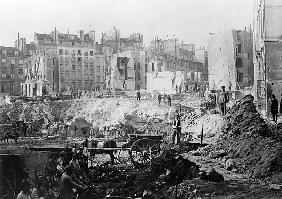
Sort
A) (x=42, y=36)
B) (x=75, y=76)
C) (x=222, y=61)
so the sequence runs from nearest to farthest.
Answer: (x=222, y=61)
(x=42, y=36)
(x=75, y=76)

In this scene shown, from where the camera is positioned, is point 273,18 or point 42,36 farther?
point 42,36

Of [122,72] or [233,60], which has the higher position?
[233,60]

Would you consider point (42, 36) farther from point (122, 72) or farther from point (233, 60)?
point (233, 60)

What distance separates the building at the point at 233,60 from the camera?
6851cm

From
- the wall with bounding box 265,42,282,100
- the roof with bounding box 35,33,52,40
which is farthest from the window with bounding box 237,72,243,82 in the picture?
the roof with bounding box 35,33,52,40

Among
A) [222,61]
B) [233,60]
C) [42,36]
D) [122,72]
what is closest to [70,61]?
[42,36]

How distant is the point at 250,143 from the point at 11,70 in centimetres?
9307

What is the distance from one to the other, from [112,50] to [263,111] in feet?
239

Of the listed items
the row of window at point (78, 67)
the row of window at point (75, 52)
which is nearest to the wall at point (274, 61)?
the row of window at point (78, 67)

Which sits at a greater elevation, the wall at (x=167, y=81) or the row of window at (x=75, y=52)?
the row of window at (x=75, y=52)

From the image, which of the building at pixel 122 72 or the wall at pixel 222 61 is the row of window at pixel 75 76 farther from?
the wall at pixel 222 61

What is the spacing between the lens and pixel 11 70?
102m

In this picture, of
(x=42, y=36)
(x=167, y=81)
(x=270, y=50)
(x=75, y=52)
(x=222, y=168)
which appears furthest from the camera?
(x=75, y=52)

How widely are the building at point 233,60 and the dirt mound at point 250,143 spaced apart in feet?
156
